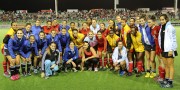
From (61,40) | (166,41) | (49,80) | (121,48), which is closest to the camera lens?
(166,41)

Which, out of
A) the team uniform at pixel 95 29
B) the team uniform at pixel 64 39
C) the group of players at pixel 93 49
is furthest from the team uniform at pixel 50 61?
the team uniform at pixel 95 29

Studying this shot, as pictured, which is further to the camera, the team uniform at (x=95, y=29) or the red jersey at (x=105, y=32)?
the team uniform at (x=95, y=29)

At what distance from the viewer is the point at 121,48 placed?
7.65m

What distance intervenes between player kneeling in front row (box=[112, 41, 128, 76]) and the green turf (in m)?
0.27

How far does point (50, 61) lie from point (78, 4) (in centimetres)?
4000

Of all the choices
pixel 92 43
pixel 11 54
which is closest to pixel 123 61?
pixel 92 43

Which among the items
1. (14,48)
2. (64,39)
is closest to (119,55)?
(64,39)

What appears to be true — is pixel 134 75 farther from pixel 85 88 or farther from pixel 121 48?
pixel 85 88

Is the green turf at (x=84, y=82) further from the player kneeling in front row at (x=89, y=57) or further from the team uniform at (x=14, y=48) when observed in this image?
the player kneeling in front row at (x=89, y=57)

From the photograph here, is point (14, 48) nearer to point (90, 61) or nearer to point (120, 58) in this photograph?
point (90, 61)

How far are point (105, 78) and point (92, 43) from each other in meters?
1.47

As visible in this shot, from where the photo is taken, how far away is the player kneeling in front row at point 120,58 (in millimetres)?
7578

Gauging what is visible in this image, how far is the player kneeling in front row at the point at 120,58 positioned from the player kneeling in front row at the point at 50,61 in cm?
163

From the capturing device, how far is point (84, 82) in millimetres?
6906
